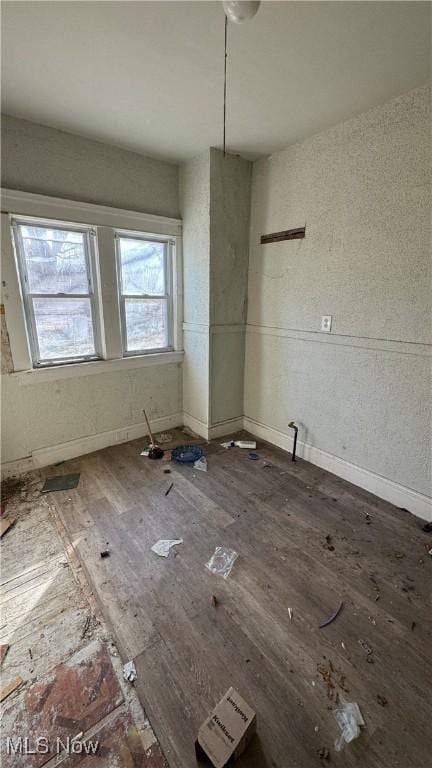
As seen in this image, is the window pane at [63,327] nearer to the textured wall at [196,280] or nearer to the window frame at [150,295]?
the window frame at [150,295]

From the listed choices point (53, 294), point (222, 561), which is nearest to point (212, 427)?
Answer: point (222, 561)

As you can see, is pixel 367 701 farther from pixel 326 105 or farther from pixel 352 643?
pixel 326 105

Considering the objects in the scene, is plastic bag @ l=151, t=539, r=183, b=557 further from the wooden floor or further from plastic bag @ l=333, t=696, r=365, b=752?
plastic bag @ l=333, t=696, r=365, b=752

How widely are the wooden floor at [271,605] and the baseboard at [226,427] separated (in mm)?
743

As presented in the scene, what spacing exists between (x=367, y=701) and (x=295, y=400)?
205 centimetres

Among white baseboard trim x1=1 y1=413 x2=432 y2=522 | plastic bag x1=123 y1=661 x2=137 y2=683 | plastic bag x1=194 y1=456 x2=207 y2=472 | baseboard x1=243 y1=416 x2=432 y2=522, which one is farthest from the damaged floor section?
baseboard x1=243 y1=416 x2=432 y2=522

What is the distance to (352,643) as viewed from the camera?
140cm

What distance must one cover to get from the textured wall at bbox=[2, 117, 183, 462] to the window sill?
5 centimetres

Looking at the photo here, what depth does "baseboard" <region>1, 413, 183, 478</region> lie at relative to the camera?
8.64 ft

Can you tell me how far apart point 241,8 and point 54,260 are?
2060 millimetres

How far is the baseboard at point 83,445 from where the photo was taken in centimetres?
263

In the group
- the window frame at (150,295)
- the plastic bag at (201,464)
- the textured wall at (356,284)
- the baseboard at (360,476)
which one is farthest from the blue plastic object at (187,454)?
the window frame at (150,295)

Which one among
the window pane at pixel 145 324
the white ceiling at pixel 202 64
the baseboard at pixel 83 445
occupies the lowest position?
the baseboard at pixel 83 445

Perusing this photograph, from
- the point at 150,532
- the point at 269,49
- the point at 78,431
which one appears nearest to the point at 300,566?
the point at 150,532
